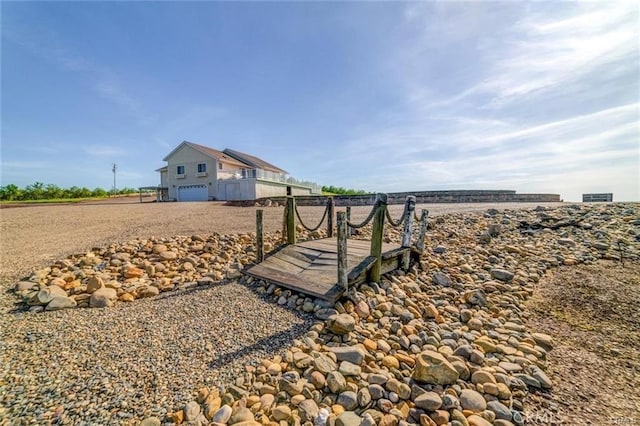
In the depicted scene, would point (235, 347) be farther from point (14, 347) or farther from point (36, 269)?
point (36, 269)

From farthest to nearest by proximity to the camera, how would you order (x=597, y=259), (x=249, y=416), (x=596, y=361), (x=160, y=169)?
(x=160, y=169) → (x=597, y=259) → (x=596, y=361) → (x=249, y=416)

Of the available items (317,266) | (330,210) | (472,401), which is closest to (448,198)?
(330,210)

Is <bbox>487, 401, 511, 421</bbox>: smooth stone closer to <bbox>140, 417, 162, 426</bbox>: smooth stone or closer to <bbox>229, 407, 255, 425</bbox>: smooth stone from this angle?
<bbox>229, 407, 255, 425</bbox>: smooth stone

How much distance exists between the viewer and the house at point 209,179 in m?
22.7

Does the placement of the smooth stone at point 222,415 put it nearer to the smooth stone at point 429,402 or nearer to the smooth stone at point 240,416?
the smooth stone at point 240,416

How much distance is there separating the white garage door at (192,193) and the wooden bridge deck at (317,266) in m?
20.9

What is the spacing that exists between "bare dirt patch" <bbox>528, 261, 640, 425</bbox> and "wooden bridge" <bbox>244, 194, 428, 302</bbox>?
2244 mm

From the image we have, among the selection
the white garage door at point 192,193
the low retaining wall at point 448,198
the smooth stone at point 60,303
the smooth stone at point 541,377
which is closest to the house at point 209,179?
the white garage door at point 192,193

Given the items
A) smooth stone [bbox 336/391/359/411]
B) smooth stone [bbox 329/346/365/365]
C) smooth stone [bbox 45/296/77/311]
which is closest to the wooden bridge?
smooth stone [bbox 329/346/365/365]

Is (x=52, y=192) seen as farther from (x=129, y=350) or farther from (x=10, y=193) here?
(x=129, y=350)

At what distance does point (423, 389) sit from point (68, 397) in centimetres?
317

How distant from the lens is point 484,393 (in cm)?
254

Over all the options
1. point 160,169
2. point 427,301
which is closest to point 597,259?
point 427,301

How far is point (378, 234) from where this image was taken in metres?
4.34
